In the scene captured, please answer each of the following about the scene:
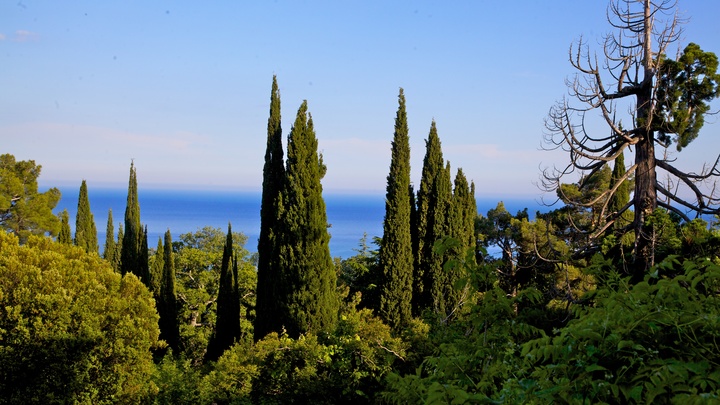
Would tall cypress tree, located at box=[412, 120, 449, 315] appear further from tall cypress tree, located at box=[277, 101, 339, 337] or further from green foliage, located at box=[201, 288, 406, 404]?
green foliage, located at box=[201, 288, 406, 404]

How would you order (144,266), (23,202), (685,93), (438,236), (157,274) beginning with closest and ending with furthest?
1. (685,93)
2. (438,236)
3. (157,274)
4. (144,266)
5. (23,202)

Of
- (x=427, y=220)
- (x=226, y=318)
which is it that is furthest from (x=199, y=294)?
(x=427, y=220)

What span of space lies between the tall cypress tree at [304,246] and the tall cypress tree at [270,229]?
0.45m

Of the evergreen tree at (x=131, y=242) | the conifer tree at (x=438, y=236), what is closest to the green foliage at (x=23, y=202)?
the evergreen tree at (x=131, y=242)

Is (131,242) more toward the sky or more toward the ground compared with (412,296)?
more toward the sky

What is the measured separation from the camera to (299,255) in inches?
596

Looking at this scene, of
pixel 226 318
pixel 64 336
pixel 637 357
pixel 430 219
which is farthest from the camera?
pixel 226 318

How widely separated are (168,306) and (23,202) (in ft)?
28.8

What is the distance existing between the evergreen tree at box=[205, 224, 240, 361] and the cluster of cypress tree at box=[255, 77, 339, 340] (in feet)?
10.4

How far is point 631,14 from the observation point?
695cm

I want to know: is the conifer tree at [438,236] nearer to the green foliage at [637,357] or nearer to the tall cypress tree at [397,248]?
the tall cypress tree at [397,248]

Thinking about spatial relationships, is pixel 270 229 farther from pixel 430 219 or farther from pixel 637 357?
pixel 637 357

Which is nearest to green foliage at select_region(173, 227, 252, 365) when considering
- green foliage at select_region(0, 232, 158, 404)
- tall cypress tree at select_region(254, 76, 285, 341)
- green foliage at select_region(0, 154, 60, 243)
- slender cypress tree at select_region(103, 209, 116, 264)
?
slender cypress tree at select_region(103, 209, 116, 264)

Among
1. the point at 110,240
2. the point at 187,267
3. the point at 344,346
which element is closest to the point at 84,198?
the point at 110,240
